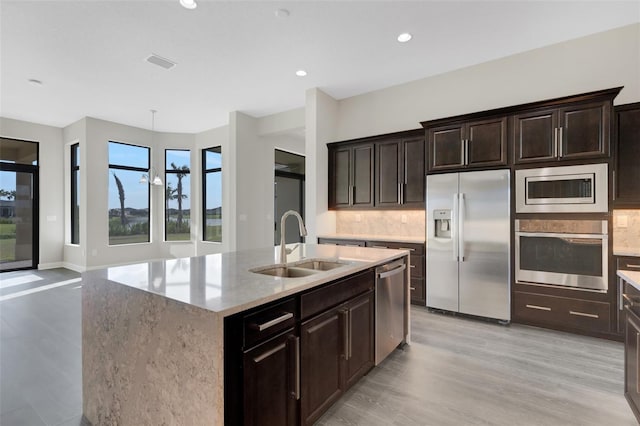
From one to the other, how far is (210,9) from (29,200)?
6.38 metres

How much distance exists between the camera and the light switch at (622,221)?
3.26 metres

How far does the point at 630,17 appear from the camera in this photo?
3.15 meters

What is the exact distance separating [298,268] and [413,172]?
2763mm

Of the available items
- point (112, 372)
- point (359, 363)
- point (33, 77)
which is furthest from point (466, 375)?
point (33, 77)

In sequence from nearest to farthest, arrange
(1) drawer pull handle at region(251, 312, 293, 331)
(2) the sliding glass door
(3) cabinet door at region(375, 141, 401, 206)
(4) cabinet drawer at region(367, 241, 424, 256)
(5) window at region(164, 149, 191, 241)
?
(1) drawer pull handle at region(251, 312, 293, 331) → (4) cabinet drawer at region(367, 241, 424, 256) → (3) cabinet door at region(375, 141, 401, 206) → (2) the sliding glass door → (5) window at region(164, 149, 191, 241)

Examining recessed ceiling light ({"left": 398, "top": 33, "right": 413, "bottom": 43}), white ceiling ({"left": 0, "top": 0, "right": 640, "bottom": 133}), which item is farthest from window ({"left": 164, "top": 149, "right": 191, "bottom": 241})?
recessed ceiling light ({"left": 398, "top": 33, "right": 413, "bottom": 43})

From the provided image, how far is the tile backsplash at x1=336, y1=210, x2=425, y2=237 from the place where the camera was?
457 centimetres

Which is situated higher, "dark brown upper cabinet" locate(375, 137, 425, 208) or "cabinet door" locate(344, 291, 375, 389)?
"dark brown upper cabinet" locate(375, 137, 425, 208)

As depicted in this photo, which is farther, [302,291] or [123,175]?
[123,175]

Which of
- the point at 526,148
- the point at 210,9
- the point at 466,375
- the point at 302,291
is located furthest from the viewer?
the point at 526,148

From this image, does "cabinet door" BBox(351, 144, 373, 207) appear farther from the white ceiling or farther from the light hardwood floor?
the light hardwood floor

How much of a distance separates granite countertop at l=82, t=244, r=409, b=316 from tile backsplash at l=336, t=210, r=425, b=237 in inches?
90.3

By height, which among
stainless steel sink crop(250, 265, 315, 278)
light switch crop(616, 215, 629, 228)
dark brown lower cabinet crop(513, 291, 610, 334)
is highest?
light switch crop(616, 215, 629, 228)

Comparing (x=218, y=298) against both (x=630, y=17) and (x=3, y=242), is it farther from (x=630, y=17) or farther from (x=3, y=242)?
(x=3, y=242)
